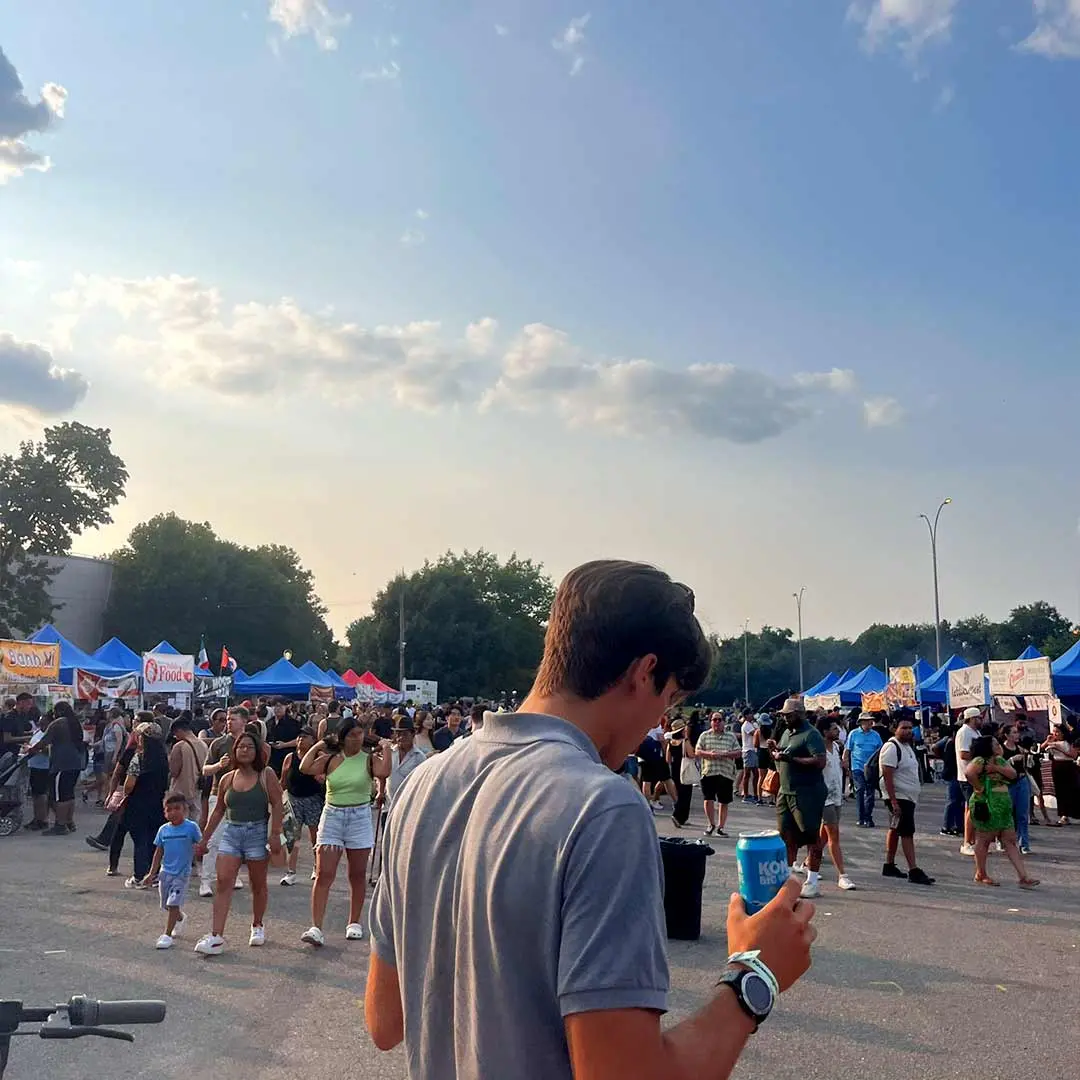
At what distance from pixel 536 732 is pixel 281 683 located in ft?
122

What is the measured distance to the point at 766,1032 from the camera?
6.21 metres

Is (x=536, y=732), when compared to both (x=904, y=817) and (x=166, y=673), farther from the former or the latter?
(x=166, y=673)

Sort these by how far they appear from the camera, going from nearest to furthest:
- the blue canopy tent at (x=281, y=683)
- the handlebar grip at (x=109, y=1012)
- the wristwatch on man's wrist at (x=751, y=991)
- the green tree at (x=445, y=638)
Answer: the wristwatch on man's wrist at (x=751, y=991) → the handlebar grip at (x=109, y=1012) → the blue canopy tent at (x=281, y=683) → the green tree at (x=445, y=638)

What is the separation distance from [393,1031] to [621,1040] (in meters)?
0.69

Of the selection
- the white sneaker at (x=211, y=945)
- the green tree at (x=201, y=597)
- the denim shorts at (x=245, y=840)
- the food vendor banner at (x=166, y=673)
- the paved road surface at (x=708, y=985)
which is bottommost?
the paved road surface at (x=708, y=985)

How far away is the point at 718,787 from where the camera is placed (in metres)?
14.8

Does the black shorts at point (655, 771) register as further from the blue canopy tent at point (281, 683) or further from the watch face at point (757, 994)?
the blue canopy tent at point (281, 683)

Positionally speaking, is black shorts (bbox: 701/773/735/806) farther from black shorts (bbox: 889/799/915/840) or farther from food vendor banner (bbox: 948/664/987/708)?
food vendor banner (bbox: 948/664/987/708)

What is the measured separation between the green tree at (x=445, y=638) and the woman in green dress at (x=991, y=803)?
59.3 meters

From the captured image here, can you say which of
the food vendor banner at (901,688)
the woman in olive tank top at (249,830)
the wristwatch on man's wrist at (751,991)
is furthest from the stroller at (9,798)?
the food vendor banner at (901,688)

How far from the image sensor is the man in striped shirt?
1465cm

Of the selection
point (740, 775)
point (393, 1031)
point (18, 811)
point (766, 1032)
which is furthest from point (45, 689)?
point (393, 1031)

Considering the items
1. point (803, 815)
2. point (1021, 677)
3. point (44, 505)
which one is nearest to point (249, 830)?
point (803, 815)

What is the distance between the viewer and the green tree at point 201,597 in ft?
222
